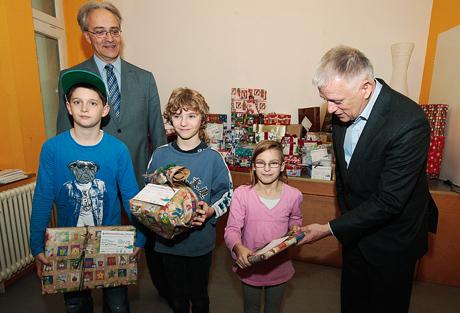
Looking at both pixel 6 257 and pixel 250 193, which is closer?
pixel 250 193

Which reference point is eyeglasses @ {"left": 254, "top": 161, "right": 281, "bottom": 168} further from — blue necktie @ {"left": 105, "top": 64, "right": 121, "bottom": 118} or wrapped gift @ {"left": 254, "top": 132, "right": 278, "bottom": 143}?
wrapped gift @ {"left": 254, "top": 132, "right": 278, "bottom": 143}

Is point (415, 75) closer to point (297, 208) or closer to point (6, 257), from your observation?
point (297, 208)

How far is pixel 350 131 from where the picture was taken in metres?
1.41

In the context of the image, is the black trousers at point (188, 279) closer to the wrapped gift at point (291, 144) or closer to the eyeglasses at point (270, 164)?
the eyeglasses at point (270, 164)

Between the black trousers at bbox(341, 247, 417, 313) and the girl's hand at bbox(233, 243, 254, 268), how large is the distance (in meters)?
0.62

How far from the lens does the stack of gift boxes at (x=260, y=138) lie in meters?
2.48

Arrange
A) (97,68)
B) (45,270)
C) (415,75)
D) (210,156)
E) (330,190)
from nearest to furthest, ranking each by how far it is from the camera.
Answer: (45,270), (210,156), (97,68), (330,190), (415,75)

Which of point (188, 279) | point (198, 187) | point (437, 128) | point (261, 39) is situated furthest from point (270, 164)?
point (261, 39)

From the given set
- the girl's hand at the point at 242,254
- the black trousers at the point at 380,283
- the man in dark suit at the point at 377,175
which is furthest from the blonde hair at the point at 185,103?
the black trousers at the point at 380,283

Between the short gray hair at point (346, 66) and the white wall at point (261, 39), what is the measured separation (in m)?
1.77

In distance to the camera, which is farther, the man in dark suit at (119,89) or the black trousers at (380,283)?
the man in dark suit at (119,89)

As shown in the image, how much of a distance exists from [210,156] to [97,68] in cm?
92

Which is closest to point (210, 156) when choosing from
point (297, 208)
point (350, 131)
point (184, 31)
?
point (297, 208)

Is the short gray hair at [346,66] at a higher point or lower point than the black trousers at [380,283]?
higher
